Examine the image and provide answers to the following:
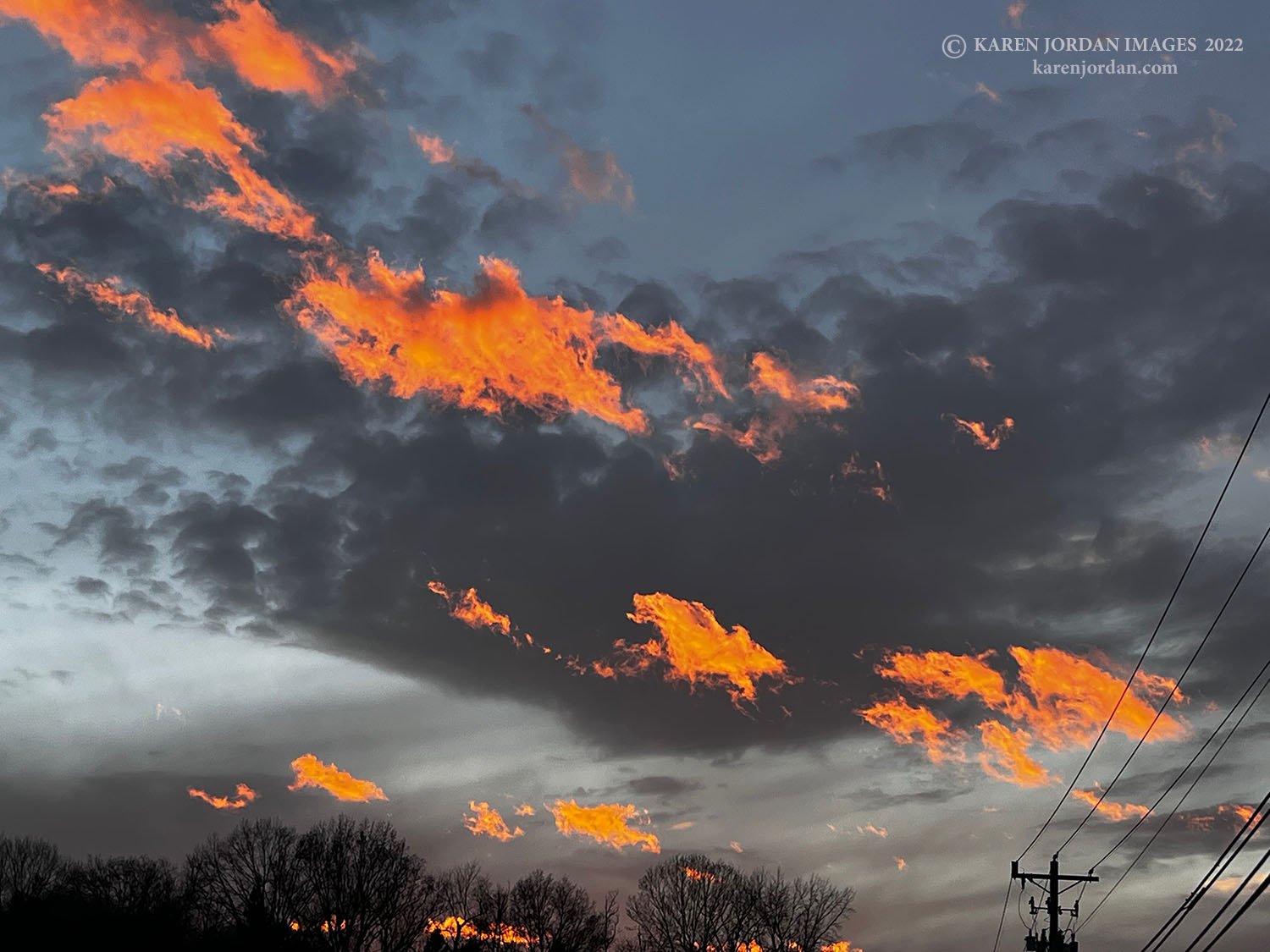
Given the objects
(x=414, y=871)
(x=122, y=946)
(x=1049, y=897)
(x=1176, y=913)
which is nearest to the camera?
(x=1176, y=913)

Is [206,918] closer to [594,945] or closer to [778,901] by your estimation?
[594,945]

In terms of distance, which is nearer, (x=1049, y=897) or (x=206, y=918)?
(x=1049, y=897)

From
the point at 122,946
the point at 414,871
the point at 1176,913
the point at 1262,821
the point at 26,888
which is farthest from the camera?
the point at 26,888

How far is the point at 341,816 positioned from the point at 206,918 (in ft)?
53.5

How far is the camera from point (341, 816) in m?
133

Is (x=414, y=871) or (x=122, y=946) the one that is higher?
(x=414, y=871)

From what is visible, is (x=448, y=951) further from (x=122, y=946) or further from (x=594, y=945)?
(x=122, y=946)

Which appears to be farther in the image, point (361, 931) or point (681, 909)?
point (681, 909)

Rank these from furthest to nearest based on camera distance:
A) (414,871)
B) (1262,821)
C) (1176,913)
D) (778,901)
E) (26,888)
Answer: (26,888)
(778,901)
(414,871)
(1176,913)
(1262,821)

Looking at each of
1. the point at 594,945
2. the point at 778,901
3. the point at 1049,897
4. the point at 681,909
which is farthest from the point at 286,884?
the point at 1049,897

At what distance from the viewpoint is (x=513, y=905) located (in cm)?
14100

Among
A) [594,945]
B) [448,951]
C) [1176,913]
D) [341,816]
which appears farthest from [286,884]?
[1176,913]

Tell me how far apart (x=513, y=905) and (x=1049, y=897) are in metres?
91.3

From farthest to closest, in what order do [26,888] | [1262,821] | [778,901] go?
1. [26,888]
2. [778,901]
3. [1262,821]
